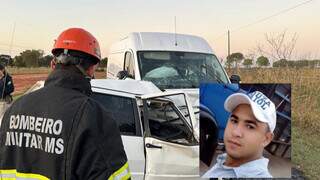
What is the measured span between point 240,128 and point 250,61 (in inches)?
472

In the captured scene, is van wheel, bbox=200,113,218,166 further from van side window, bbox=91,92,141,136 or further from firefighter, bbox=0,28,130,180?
firefighter, bbox=0,28,130,180

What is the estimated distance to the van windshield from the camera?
27.6ft

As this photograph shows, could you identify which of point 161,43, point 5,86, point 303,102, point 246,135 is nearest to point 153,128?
point 246,135

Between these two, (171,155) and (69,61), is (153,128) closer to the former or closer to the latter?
(171,155)

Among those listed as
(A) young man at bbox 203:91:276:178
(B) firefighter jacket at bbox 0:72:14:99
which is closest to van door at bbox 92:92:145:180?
(A) young man at bbox 203:91:276:178

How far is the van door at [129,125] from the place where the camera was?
192 inches

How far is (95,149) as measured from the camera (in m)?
2.20

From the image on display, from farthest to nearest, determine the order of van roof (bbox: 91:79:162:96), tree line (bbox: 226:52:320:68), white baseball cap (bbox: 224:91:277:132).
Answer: tree line (bbox: 226:52:320:68), van roof (bbox: 91:79:162:96), white baseball cap (bbox: 224:91:277:132)

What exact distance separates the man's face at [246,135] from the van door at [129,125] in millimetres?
1275

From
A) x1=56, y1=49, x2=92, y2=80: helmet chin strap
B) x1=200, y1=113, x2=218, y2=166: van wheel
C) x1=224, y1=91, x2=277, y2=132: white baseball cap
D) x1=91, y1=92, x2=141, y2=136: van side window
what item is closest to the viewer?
x1=56, y1=49, x2=92, y2=80: helmet chin strap

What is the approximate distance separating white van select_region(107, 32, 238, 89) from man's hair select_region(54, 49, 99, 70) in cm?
555

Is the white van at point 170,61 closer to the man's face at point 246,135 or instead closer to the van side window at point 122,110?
the van side window at point 122,110

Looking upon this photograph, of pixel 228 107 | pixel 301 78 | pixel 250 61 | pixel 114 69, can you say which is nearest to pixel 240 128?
pixel 228 107

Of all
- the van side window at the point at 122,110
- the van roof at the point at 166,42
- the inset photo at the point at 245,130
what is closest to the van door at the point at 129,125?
the van side window at the point at 122,110
